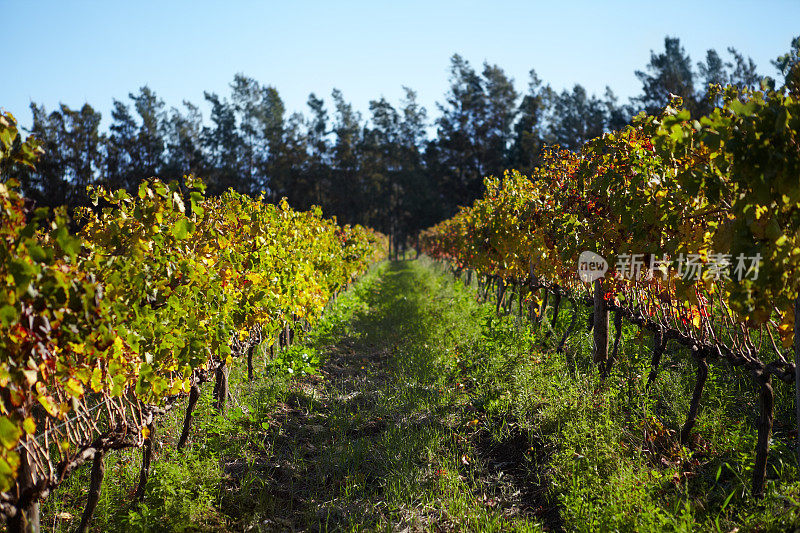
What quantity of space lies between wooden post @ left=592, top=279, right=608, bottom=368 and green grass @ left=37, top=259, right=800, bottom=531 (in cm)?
23

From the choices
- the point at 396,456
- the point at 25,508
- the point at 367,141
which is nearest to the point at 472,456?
the point at 396,456

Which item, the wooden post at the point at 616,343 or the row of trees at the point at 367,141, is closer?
the wooden post at the point at 616,343

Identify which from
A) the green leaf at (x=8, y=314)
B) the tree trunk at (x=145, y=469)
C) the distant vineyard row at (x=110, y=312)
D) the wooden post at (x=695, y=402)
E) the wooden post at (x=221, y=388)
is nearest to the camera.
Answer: the green leaf at (x=8, y=314)

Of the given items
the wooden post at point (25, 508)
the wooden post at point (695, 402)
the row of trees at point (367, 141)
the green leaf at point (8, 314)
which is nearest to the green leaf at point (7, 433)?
the green leaf at point (8, 314)

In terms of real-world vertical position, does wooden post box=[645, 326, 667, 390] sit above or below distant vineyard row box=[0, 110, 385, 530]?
below

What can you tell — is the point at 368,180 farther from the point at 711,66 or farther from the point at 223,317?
the point at 223,317

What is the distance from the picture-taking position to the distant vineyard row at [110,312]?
2197mm

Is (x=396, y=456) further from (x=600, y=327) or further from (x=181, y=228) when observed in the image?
(x=600, y=327)

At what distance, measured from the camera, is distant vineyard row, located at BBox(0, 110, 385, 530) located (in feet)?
7.21

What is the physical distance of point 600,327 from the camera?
556 cm

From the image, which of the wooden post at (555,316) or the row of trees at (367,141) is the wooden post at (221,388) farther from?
the row of trees at (367,141)

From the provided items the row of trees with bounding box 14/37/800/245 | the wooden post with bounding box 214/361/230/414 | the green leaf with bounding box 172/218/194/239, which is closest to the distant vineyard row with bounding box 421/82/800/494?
the green leaf with bounding box 172/218/194/239

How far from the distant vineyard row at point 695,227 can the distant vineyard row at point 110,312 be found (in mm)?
2923

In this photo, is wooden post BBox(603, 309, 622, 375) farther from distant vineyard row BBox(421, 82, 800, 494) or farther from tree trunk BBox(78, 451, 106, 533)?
tree trunk BBox(78, 451, 106, 533)
